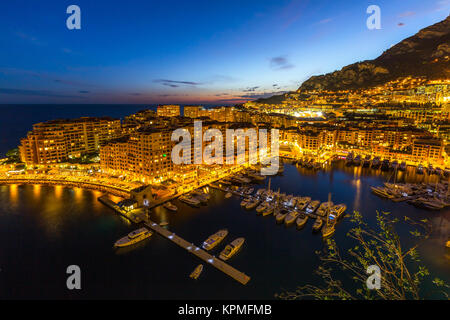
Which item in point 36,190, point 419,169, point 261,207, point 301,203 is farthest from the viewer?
point 419,169

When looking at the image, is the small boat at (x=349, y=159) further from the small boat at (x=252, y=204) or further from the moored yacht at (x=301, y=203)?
the small boat at (x=252, y=204)

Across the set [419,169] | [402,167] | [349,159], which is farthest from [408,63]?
[419,169]

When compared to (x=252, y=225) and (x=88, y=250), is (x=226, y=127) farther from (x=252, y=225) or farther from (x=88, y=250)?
(x=88, y=250)

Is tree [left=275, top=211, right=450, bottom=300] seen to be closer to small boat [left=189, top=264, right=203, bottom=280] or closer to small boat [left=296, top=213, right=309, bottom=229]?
small boat [left=296, top=213, right=309, bottom=229]

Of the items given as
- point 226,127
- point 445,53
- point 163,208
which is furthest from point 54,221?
point 445,53

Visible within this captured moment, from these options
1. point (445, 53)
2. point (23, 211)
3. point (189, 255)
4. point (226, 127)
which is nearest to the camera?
point (189, 255)

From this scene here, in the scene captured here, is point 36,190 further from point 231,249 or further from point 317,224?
point 317,224
